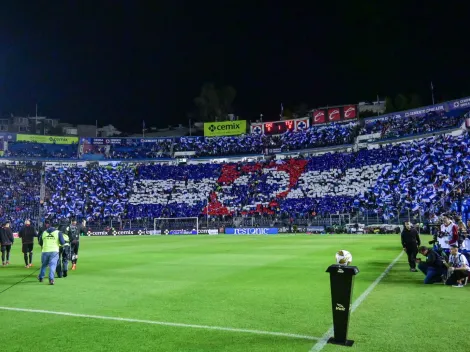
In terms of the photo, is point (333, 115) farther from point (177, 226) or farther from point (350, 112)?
point (177, 226)

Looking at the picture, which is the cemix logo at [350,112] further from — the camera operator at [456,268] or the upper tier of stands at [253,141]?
the camera operator at [456,268]

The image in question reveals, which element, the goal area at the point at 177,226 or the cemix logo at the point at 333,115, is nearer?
the goal area at the point at 177,226

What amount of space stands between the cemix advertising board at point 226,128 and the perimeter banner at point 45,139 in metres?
29.8

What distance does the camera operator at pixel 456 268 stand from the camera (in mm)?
12641

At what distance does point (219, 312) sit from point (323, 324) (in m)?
2.55

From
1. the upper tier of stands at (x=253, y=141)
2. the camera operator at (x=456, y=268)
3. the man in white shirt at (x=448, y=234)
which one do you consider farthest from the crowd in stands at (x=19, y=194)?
the camera operator at (x=456, y=268)

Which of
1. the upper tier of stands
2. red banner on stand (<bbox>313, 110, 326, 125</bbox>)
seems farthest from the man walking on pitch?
red banner on stand (<bbox>313, 110, 326, 125</bbox>)

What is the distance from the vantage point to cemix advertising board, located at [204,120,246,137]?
8912cm

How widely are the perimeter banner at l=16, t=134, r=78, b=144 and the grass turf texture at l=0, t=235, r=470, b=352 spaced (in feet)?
248

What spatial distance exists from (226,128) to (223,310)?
8192 cm

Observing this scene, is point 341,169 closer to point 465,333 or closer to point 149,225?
point 149,225

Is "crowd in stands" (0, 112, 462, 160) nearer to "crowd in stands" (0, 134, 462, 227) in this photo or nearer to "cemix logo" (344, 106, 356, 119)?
"cemix logo" (344, 106, 356, 119)

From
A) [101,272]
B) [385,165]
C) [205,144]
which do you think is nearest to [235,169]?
[205,144]

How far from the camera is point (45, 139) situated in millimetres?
86312
